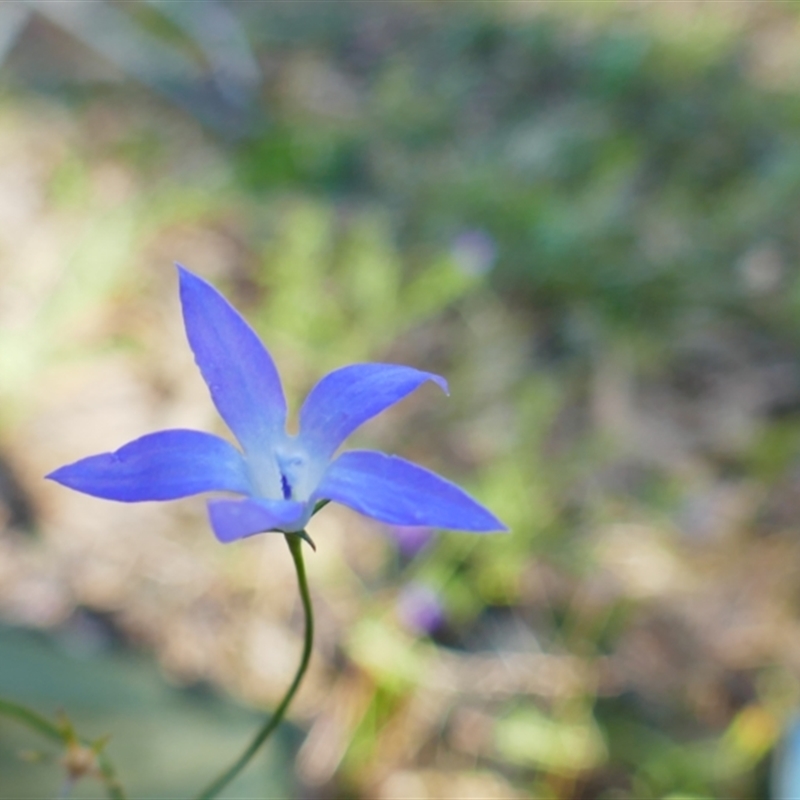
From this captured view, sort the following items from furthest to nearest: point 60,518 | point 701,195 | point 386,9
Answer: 1. point 386,9
2. point 701,195
3. point 60,518

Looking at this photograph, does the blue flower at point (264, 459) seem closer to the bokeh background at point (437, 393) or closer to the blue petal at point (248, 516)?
the blue petal at point (248, 516)

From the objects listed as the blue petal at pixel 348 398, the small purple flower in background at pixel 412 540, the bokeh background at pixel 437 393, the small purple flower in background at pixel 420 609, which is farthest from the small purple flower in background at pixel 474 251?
the blue petal at pixel 348 398

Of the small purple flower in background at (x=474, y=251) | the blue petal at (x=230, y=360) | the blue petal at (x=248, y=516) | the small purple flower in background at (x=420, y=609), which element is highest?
the small purple flower in background at (x=474, y=251)

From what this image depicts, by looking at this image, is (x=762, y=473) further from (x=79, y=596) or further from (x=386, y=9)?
(x=386, y=9)

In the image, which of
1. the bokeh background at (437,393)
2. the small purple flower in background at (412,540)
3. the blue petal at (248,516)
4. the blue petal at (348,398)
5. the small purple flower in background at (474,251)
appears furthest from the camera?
the small purple flower in background at (474,251)

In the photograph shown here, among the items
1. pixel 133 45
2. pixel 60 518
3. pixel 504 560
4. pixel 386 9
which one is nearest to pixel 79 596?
pixel 60 518

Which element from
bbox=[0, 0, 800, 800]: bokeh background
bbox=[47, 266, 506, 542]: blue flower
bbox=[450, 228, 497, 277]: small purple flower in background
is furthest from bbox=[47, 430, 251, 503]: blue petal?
bbox=[450, 228, 497, 277]: small purple flower in background
